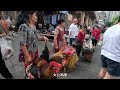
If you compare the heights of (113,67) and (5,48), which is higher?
(5,48)

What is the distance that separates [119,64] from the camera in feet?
8.96

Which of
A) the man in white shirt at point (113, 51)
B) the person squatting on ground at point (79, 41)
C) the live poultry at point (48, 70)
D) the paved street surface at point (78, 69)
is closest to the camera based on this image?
the man in white shirt at point (113, 51)

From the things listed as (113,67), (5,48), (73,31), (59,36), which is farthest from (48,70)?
(73,31)

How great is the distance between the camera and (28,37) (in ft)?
9.26

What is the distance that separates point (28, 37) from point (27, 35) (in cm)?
3

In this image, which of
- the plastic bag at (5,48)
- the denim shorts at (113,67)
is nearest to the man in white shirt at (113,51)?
the denim shorts at (113,67)

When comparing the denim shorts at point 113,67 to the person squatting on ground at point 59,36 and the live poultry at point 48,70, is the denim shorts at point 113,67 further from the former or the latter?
the person squatting on ground at point 59,36

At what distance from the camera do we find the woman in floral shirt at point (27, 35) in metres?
2.77

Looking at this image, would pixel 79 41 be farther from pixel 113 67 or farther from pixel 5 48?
pixel 113 67

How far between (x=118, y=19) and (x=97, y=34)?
436 centimetres

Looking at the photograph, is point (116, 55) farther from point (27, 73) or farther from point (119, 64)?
point (27, 73)

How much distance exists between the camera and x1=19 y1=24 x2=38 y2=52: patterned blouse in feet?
9.09

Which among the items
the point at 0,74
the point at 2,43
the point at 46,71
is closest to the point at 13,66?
the point at 0,74

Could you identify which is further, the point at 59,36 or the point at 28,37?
the point at 59,36
